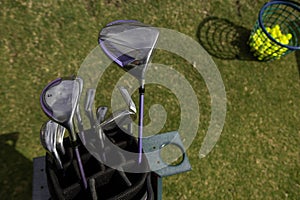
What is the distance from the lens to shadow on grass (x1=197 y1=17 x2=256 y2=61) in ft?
10.5

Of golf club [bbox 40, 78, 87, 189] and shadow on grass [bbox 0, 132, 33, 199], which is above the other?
golf club [bbox 40, 78, 87, 189]

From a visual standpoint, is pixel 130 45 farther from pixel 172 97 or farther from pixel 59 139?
pixel 172 97

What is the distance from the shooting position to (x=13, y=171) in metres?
2.14

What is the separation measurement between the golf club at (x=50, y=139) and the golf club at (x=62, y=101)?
148mm

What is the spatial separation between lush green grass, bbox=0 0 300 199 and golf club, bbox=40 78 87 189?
1187 mm

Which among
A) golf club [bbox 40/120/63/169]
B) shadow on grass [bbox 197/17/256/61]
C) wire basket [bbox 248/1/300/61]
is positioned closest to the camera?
golf club [bbox 40/120/63/169]

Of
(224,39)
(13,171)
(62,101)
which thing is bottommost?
(13,171)

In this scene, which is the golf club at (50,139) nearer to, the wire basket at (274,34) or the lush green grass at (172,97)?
the lush green grass at (172,97)

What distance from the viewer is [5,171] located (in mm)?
2131

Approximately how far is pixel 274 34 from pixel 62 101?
274 cm

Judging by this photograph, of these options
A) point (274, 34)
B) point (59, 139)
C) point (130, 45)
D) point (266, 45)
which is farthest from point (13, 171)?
point (274, 34)

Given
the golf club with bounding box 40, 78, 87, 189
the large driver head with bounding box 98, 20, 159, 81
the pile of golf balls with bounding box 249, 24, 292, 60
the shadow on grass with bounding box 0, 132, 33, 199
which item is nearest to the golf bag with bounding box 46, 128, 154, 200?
the golf club with bounding box 40, 78, 87, 189

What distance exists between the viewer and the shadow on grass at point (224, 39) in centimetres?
321

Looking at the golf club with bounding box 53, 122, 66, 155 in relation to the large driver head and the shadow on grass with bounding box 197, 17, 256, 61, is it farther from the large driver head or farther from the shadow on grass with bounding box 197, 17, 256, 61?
the shadow on grass with bounding box 197, 17, 256, 61
